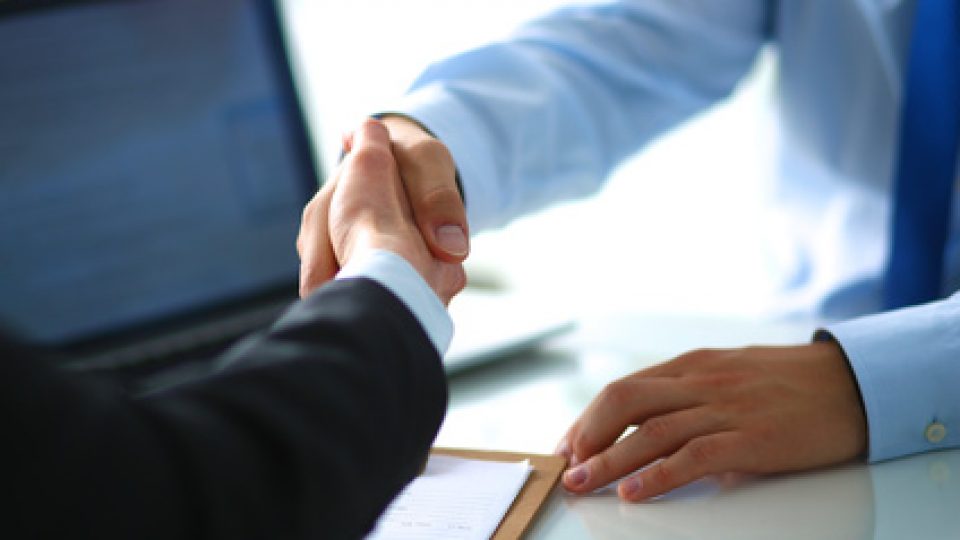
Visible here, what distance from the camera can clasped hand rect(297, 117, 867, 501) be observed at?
0.62 metres

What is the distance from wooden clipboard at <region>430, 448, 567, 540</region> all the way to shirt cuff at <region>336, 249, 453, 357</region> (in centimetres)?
14

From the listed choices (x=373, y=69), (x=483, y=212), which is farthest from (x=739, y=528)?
(x=373, y=69)

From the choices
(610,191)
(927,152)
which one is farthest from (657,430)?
(610,191)

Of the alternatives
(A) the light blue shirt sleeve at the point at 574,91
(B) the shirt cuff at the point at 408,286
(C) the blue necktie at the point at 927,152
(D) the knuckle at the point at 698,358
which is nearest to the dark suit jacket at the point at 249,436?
(B) the shirt cuff at the point at 408,286

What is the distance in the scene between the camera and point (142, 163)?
108cm

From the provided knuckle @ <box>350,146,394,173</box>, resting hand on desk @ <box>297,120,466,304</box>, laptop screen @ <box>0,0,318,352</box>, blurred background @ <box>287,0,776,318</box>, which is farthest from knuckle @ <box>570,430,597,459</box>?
laptop screen @ <box>0,0,318,352</box>

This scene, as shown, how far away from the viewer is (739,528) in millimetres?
569

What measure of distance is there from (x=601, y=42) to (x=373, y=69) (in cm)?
59

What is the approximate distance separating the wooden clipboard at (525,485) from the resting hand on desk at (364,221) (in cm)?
12

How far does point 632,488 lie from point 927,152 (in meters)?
0.50

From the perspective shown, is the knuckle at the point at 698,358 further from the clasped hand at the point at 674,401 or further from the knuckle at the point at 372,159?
the knuckle at the point at 372,159

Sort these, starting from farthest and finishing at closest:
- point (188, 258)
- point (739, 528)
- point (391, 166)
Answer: point (188, 258), point (391, 166), point (739, 528)

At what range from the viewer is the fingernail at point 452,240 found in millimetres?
674

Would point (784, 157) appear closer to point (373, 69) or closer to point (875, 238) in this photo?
point (875, 238)
